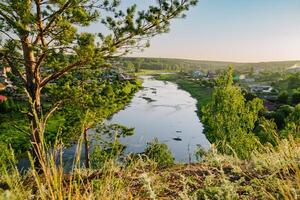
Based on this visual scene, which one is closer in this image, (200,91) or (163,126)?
(163,126)

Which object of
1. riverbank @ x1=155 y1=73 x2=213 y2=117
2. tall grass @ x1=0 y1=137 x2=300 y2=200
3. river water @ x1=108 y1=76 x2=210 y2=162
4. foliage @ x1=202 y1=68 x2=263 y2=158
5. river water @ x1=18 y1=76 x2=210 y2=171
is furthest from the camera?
riverbank @ x1=155 y1=73 x2=213 y2=117

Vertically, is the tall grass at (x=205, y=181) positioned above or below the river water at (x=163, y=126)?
above

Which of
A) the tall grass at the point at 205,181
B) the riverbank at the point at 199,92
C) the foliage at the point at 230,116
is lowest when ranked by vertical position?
the riverbank at the point at 199,92

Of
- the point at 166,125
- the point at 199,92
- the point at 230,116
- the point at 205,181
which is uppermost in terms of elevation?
the point at 205,181

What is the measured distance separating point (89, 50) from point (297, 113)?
839 inches

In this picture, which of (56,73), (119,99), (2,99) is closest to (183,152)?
(119,99)

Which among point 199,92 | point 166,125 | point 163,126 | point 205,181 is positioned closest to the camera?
point 205,181

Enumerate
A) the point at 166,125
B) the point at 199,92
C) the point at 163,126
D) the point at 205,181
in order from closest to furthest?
the point at 205,181, the point at 163,126, the point at 166,125, the point at 199,92

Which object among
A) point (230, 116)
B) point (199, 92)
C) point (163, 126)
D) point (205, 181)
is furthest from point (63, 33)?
point (199, 92)

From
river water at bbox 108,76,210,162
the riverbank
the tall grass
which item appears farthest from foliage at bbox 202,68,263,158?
the riverbank

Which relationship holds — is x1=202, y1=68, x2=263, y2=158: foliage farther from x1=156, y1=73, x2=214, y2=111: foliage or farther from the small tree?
x1=156, y1=73, x2=214, y2=111: foliage

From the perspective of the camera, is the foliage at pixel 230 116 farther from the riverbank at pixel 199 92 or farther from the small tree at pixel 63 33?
the riverbank at pixel 199 92

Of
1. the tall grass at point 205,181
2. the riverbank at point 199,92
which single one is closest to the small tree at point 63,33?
the tall grass at point 205,181

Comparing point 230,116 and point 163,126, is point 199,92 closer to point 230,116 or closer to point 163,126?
point 163,126
